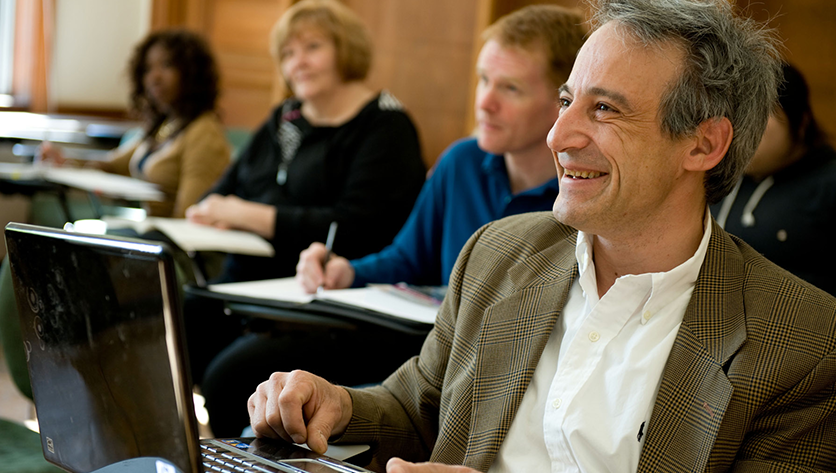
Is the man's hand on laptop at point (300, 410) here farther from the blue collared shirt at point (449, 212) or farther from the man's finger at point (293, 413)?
the blue collared shirt at point (449, 212)

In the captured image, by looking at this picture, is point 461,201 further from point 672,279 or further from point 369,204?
point 672,279

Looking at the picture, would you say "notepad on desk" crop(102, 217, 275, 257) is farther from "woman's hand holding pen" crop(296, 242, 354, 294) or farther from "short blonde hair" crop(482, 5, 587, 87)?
"short blonde hair" crop(482, 5, 587, 87)

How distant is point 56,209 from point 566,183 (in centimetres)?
369

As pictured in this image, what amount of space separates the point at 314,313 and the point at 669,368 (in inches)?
29.3

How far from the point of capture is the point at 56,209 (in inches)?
163

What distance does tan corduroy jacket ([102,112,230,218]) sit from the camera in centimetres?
342

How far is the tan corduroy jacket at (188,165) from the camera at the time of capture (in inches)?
135

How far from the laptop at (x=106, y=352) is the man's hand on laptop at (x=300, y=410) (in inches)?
4.2

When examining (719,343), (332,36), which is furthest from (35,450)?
(332,36)

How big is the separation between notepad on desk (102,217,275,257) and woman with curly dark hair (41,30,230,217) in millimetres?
925

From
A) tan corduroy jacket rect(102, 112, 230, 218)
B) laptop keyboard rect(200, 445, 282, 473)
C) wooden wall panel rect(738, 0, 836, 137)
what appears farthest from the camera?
wooden wall panel rect(738, 0, 836, 137)

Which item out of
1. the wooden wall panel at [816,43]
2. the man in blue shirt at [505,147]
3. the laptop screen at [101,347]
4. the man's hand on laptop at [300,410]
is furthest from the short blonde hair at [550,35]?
the wooden wall panel at [816,43]

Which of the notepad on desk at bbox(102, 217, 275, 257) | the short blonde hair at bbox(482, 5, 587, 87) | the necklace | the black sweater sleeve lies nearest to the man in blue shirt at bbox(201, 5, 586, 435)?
the short blonde hair at bbox(482, 5, 587, 87)

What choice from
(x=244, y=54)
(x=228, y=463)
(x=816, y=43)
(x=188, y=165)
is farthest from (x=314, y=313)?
(x=244, y=54)
